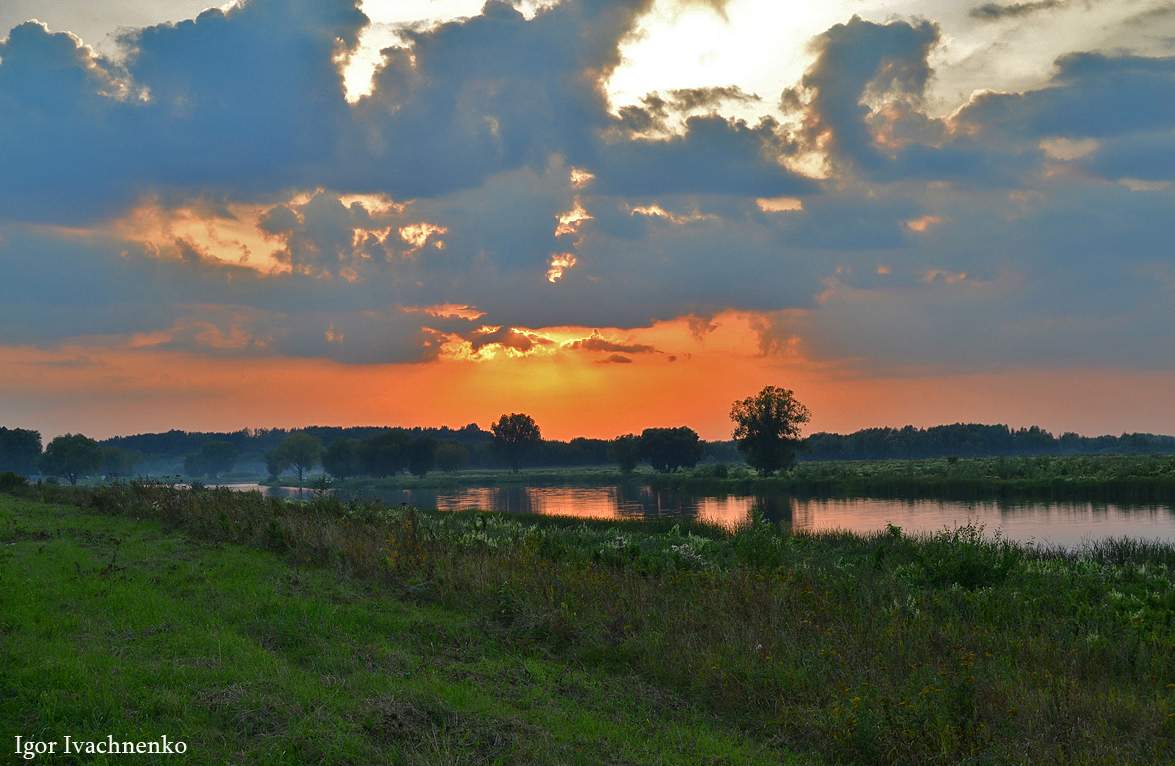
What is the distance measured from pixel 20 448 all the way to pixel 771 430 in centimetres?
17317

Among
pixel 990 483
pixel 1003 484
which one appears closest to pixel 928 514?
pixel 1003 484

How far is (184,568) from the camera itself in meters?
16.9

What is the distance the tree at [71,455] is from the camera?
162 metres

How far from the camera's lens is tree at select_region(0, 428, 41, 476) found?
17988 cm

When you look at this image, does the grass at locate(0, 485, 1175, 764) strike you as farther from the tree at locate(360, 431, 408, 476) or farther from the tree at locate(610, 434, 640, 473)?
the tree at locate(360, 431, 408, 476)

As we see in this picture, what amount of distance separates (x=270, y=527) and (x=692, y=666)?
47.5 ft

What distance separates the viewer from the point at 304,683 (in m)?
9.27

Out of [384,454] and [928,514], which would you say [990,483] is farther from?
[384,454]

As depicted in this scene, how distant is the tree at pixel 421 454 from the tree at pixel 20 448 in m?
86.0

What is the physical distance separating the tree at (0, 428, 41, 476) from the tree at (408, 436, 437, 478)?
85991mm

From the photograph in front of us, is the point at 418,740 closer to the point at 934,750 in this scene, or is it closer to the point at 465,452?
the point at 934,750

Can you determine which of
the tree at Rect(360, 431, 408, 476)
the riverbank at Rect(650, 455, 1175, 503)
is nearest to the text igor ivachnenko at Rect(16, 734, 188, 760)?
the riverbank at Rect(650, 455, 1175, 503)

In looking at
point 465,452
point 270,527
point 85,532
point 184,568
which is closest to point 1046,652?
point 184,568

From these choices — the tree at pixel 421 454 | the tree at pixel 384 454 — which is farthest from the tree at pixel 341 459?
the tree at pixel 421 454
